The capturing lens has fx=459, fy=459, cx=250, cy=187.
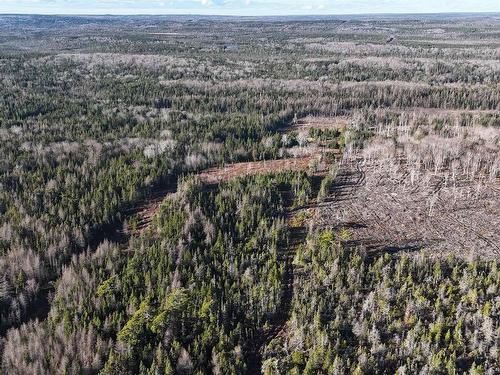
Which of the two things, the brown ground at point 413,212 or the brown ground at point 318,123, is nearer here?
the brown ground at point 413,212

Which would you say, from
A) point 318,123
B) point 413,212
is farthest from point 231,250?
point 318,123

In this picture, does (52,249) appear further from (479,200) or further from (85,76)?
(85,76)

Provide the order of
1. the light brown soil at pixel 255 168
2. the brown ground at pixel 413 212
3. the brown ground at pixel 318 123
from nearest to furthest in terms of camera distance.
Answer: the brown ground at pixel 413 212 < the light brown soil at pixel 255 168 < the brown ground at pixel 318 123

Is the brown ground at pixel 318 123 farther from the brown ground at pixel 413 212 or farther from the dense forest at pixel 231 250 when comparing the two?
the brown ground at pixel 413 212

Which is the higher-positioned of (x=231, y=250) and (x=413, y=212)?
(x=413, y=212)

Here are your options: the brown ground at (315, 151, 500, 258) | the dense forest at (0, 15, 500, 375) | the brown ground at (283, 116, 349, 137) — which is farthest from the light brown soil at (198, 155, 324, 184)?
the brown ground at (283, 116, 349, 137)

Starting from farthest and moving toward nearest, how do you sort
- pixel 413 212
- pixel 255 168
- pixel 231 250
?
pixel 255 168 → pixel 413 212 → pixel 231 250

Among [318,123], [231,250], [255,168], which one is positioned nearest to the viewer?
[231,250]

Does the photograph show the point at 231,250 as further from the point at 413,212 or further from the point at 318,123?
the point at 318,123

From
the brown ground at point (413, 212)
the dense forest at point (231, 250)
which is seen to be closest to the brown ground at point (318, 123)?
the dense forest at point (231, 250)

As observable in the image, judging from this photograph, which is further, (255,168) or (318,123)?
(318,123)

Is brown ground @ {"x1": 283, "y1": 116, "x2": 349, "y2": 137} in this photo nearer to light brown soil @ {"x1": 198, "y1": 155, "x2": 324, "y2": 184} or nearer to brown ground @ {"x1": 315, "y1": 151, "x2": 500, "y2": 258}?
light brown soil @ {"x1": 198, "y1": 155, "x2": 324, "y2": 184}
